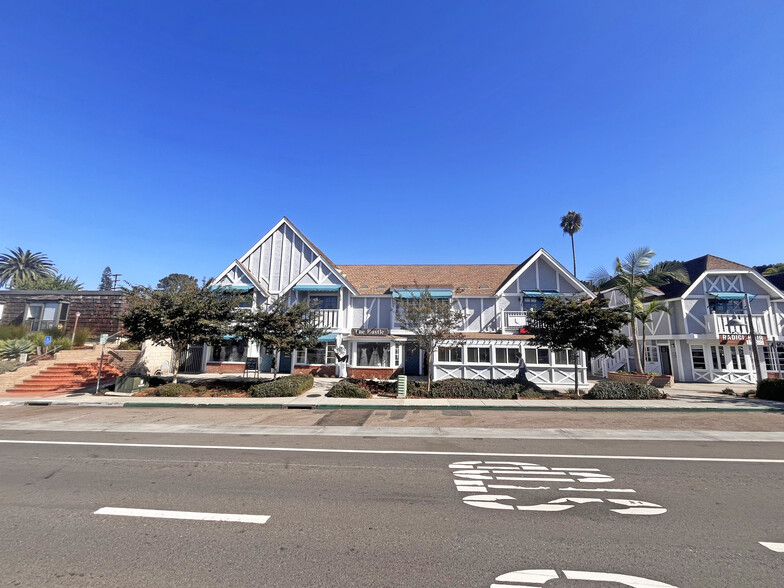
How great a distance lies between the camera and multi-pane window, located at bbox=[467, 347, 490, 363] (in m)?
22.5

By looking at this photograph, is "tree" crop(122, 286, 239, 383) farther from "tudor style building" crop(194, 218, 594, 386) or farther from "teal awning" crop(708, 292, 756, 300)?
"teal awning" crop(708, 292, 756, 300)

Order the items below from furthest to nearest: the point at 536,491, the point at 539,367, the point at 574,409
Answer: the point at 539,367 < the point at 574,409 < the point at 536,491

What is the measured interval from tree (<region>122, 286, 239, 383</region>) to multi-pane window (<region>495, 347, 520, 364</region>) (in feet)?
51.5

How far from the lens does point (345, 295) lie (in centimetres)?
2764

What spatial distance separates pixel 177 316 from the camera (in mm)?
18766

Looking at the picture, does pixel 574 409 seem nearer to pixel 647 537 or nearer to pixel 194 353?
pixel 647 537

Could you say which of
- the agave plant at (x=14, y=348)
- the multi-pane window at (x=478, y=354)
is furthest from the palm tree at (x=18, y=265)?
the multi-pane window at (x=478, y=354)

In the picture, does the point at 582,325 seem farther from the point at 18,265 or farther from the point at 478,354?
the point at 18,265

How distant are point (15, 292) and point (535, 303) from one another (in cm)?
4226

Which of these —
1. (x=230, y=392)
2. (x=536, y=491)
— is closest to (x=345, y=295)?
(x=230, y=392)

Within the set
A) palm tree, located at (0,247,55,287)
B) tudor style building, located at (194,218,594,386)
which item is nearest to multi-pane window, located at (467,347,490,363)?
tudor style building, located at (194,218,594,386)

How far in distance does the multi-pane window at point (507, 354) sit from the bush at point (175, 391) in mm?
17036

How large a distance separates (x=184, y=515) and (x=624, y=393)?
19.2 metres

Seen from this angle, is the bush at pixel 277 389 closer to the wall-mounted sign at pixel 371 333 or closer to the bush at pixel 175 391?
the bush at pixel 175 391
